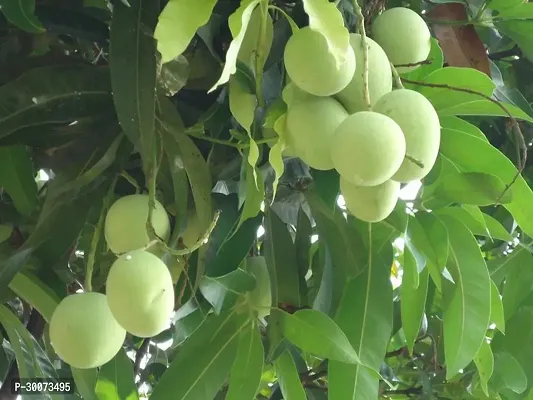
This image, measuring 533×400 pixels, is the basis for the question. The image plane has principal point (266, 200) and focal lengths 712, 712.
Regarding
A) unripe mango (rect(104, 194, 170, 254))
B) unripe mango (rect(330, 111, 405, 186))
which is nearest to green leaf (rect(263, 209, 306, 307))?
unripe mango (rect(104, 194, 170, 254))

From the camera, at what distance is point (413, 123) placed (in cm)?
38

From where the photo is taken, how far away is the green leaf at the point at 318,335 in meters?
0.51

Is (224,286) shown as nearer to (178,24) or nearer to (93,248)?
(93,248)

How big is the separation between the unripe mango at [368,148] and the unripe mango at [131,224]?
0.16 m

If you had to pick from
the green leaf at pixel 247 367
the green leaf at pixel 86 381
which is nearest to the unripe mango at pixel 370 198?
the green leaf at pixel 247 367

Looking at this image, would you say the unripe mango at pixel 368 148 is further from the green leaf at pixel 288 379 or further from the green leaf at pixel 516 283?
the green leaf at pixel 516 283

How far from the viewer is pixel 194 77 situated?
0.56 metres

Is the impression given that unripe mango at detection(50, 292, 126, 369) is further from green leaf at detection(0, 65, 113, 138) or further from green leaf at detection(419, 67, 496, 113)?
green leaf at detection(419, 67, 496, 113)

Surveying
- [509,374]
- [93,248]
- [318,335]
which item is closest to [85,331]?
[93,248]

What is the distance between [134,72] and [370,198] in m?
0.19

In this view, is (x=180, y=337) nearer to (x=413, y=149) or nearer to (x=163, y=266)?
(x=163, y=266)

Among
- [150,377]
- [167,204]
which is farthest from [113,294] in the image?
[150,377]

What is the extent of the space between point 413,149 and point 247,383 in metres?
0.27

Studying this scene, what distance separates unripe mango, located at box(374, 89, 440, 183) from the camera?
0.38m
